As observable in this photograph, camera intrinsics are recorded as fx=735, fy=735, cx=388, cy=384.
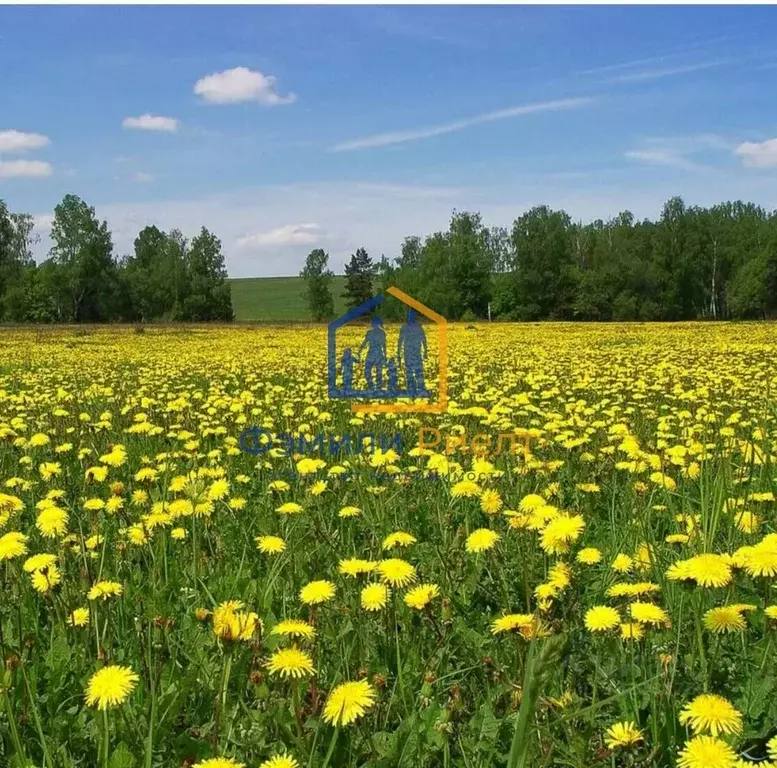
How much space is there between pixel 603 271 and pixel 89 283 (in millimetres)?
46131

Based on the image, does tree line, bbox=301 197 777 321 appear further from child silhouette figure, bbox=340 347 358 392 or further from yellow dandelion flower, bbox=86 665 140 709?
yellow dandelion flower, bbox=86 665 140 709

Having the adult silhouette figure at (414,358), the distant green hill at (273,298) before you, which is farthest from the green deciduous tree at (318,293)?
the adult silhouette figure at (414,358)

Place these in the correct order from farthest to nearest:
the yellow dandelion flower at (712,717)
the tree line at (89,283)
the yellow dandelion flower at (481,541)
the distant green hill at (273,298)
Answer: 1. the distant green hill at (273,298)
2. the tree line at (89,283)
3. the yellow dandelion flower at (481,541)
4. the yellow dandelion flower at (712,717)

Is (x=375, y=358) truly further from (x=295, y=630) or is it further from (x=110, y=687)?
(x=110, y=687)

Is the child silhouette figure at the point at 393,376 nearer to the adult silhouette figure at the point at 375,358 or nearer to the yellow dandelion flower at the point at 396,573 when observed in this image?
the adult silhouette figure at the point at 375,358

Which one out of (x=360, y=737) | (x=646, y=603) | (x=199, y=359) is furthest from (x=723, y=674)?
(x=199, y=359)

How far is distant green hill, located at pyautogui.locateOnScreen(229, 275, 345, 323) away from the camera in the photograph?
9250 cm

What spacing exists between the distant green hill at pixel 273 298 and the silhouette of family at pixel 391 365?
65197 millimetres

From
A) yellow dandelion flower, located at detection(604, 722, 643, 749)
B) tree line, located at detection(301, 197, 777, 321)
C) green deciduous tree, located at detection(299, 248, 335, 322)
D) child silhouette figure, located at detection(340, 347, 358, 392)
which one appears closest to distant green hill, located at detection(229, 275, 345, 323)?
green deciduous tree, located at detection(299, 248, 335, 322)

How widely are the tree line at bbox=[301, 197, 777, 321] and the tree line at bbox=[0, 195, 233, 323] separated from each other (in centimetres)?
1393

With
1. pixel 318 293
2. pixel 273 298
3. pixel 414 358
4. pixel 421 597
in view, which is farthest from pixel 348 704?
pixel 273 298

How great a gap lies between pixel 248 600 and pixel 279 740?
849 millimetres

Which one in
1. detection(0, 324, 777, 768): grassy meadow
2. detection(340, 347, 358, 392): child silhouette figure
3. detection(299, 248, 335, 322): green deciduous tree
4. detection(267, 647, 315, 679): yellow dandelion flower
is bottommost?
detection(0, 324, 777, 768): grassy meadow

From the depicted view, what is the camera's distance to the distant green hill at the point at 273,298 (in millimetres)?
92500
